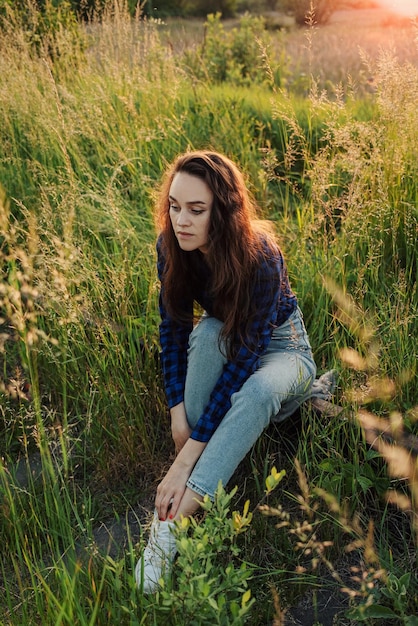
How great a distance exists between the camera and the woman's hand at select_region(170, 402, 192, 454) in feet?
7.54

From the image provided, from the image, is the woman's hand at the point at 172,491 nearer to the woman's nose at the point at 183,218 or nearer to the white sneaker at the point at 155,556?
the white sneaker at the point at 155,556

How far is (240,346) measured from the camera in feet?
7.38

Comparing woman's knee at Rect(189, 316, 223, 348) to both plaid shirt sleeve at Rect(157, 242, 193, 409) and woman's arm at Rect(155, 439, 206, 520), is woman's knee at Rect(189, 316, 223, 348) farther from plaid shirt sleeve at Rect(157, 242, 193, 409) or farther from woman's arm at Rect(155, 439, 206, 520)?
woman's arm at Rect(155, 439, 206, 520)

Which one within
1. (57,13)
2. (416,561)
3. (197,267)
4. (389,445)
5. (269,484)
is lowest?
(416,561)

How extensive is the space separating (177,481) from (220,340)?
485mm

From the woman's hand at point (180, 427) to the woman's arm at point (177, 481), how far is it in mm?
116

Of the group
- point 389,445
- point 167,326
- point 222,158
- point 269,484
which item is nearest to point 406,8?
point 222,158

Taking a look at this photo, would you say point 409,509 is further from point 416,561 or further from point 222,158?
point 222,158

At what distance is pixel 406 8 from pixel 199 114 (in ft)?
5.22

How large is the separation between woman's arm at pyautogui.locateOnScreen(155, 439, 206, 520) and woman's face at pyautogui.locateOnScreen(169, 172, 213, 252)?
672mm

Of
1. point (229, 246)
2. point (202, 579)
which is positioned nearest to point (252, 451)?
point (229, 246)

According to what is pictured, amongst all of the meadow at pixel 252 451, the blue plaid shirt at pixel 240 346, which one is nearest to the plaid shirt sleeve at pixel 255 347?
the blue plaid shirt at pixel 240 346

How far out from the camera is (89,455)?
8.52 ft

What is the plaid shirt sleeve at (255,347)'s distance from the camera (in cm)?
218
